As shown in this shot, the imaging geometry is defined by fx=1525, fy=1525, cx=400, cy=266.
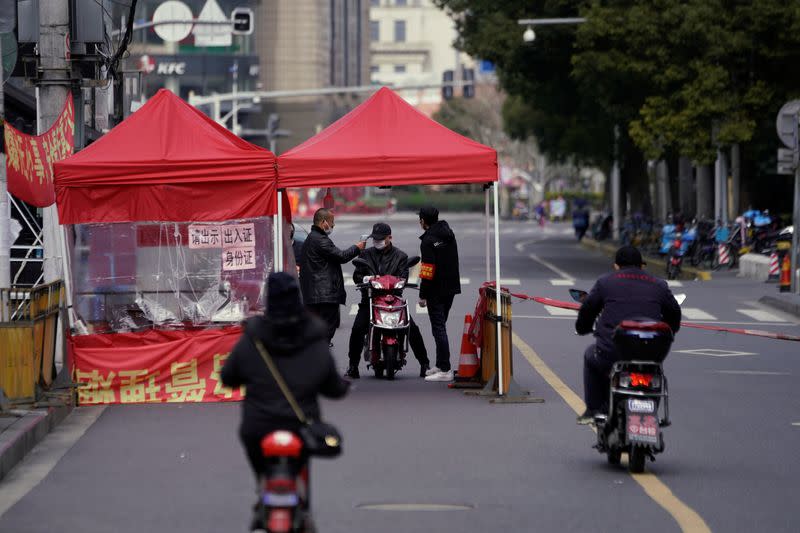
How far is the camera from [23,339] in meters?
12.3

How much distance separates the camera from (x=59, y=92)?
51.1 feet

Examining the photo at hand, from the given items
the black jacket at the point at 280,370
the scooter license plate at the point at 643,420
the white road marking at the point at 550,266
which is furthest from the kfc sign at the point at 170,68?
the black jacket at the point at 280,370

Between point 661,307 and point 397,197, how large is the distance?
375 feet

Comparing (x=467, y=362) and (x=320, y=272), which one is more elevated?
(x=320, y=272)

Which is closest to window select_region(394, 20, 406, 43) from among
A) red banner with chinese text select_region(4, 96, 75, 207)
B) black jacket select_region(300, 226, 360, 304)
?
red banner with chinese text select_region(4, 96, 75, 207)

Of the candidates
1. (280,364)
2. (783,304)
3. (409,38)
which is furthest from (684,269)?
(409,38)

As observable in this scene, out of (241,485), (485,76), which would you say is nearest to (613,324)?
(241,485)

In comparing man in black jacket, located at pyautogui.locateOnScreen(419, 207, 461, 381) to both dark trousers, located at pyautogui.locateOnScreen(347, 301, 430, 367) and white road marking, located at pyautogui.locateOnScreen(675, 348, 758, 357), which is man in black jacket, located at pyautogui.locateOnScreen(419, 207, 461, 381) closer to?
dark trousers, located at pyautogui.locateOnScreen(347, 301, 430, 367)

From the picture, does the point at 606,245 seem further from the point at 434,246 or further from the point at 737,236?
the point at 434,246

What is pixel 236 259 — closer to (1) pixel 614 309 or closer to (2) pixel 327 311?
(2) pixel 327 311

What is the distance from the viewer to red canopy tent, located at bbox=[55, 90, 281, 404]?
13.9 m

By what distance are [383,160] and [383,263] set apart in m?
1.84

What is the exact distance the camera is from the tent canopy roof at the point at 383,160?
13891 millimetres

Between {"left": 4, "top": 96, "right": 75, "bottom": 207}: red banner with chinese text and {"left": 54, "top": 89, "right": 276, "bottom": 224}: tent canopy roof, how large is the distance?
0.63ft
